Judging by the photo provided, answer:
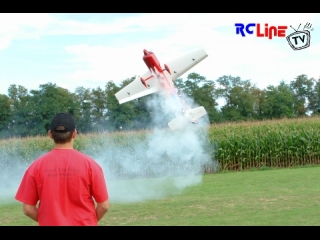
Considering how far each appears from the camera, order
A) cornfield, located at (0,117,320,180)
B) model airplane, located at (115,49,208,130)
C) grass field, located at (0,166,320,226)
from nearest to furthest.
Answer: grass field, located at (0,166,320,226)
model airplane, located at (115,49,208,130)
cornfield, located at (0,117,320,180)

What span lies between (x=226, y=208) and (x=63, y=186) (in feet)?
20.4

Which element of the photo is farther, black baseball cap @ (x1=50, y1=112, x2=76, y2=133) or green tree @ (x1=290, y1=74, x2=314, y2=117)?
green tree @ (x1=290, y1=74, x2=314, y2=117)

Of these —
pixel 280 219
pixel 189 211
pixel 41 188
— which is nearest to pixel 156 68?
pixel 189 211

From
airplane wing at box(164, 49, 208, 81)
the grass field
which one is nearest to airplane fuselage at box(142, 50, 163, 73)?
airplane wing at box(164, 49, 208, 81)

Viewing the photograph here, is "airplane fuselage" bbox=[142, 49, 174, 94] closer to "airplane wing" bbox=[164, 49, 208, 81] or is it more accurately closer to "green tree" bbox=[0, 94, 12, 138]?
"airplane wing" bbox=[164, 49, 208, 81]

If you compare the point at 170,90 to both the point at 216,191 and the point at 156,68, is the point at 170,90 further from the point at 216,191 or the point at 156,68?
the point at 216,191

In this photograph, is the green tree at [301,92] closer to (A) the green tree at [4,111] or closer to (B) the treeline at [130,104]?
(B) the treeline at [130,104]

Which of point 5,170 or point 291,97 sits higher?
point 291,97

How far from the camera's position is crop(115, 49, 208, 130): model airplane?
12.8 m

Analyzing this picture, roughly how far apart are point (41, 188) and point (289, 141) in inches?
667

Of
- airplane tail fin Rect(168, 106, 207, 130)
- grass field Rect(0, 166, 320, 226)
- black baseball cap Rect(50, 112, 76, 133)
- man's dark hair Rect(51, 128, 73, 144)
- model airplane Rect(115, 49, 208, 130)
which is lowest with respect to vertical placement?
grass field Rect(0, 166, 320, 226)

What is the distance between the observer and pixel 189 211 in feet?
31.6

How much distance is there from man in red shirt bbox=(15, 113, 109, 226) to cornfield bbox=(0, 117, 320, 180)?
14.1 meters

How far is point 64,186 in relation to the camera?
13.1 ft
